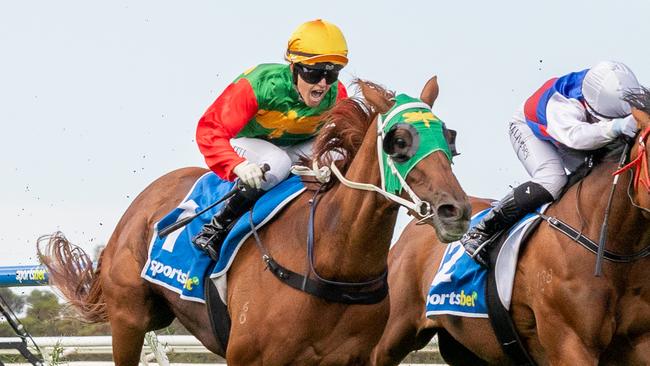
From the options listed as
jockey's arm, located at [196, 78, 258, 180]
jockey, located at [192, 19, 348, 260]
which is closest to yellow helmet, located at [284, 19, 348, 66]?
jockey, located at [192, 19, 348, 260]

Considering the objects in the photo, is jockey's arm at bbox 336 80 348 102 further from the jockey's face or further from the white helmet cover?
the white helmet cover

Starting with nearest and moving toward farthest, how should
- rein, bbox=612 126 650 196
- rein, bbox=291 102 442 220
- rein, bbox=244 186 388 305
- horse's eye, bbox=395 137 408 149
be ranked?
rein, bbox=291 102 442 220 < horse's eye, bbox=395 137 408 149 < rein, bbox=244 186 388 305 < rein, bbox=612 126 650 196

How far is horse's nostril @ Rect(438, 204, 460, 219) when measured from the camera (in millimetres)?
4695

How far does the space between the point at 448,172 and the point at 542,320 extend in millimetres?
1638

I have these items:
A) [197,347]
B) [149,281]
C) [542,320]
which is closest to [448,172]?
[542,320]

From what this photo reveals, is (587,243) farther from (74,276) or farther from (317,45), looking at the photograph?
(74,276)

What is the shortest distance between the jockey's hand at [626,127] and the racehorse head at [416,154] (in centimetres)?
109

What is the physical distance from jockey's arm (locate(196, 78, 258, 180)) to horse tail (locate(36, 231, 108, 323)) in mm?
1709

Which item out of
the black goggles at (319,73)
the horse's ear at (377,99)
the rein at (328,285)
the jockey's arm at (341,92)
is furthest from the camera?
the jockey's arm at (341,92)

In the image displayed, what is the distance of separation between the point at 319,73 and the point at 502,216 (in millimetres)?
1436

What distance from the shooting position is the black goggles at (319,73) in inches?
226

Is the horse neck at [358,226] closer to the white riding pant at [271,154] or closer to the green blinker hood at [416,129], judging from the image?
the green blinker hood at [416,129]

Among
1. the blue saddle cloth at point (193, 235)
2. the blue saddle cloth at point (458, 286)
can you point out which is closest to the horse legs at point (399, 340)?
the blue saddle cloth at point (458, 286)

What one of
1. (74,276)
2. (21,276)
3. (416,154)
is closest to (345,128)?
(416,154)
